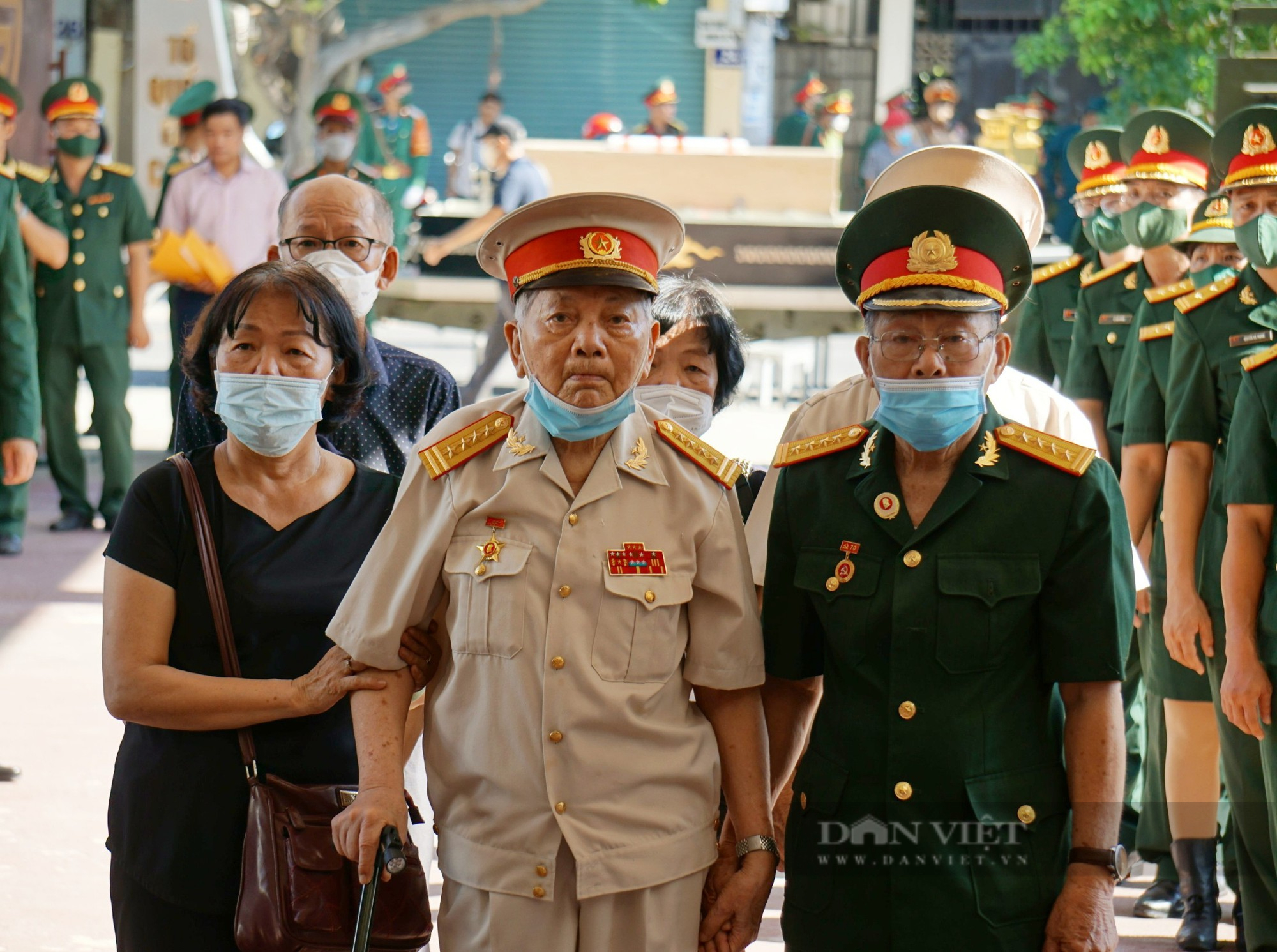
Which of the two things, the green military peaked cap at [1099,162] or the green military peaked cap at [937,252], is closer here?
the green military peaked cap at [937,252]

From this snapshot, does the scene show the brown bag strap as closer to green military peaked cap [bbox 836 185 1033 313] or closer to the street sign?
green military peaked cap [bbox 836 185 1033 313]

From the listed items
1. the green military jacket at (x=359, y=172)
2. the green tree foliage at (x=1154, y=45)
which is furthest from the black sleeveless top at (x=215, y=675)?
the green tree foliage at (x=1154, y=45)

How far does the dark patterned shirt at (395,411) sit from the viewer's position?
3.48m

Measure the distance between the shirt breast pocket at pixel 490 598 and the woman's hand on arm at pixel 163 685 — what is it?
0.90 feet

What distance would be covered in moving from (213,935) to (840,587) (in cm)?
115

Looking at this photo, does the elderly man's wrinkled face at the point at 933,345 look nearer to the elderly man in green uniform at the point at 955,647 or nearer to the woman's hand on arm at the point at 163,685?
the elderly man in green uniform at the point at 955,647

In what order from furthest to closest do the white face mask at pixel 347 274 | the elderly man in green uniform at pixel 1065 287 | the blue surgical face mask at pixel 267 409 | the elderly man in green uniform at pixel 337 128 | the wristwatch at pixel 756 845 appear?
the elderly man in green uniform at pixel 337 128 → the elderly man in green uniform at pixel 1065 287 → the white face mask at pixel 347 274 → the blue surgical face mask at pixel 267 409 → the wristwatch at pixel 756 845

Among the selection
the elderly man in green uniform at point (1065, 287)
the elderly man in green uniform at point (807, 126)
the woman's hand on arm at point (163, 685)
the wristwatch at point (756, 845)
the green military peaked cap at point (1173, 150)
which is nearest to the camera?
the wristwatch at point (756, 845)

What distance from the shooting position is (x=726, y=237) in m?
11.7

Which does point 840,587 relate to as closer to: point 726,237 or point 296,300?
point 296,300

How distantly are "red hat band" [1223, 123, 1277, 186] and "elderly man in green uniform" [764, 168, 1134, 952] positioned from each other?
1824 mm

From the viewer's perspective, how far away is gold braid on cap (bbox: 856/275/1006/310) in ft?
7.95

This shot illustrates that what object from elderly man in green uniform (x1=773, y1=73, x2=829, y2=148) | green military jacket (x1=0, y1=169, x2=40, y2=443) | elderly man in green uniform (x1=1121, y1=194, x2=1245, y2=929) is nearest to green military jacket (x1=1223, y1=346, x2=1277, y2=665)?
elderly man in green uniform (x1=1121, y1=194, x2=1245, y2=929)

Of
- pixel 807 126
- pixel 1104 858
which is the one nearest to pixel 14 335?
pixel 1104 858
